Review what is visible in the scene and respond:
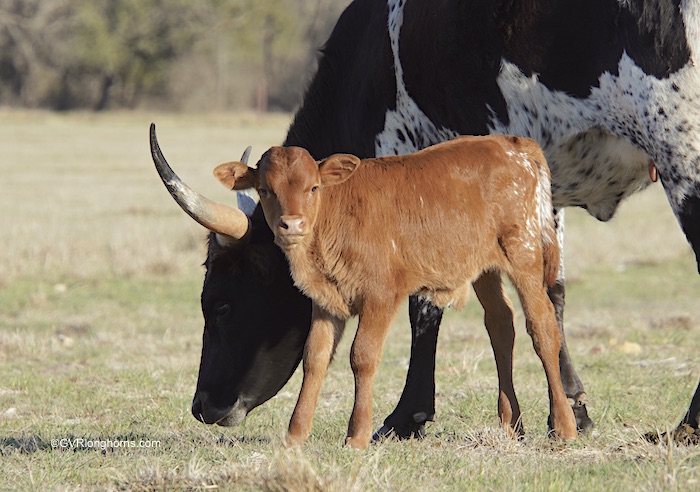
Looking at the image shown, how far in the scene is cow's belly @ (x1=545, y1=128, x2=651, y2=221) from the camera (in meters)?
5.46

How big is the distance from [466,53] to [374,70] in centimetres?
69

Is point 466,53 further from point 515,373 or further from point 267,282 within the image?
point 515,373

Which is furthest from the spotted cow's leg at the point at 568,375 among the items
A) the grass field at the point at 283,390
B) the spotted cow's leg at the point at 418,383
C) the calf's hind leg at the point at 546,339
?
the calf's hind leg at the point at 546,339

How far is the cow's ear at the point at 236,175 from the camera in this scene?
4.82 meters

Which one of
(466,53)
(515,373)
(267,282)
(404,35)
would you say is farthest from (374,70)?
(515,373)

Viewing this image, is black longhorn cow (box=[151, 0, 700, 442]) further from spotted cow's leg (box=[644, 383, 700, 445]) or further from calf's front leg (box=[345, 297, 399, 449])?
calf's front leg (box=[345, 297, 399, 449])

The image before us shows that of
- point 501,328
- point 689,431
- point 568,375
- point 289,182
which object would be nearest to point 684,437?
→ point 689,431

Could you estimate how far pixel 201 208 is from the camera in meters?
5.38

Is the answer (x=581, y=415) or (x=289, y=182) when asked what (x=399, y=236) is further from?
(x=581, y=415)

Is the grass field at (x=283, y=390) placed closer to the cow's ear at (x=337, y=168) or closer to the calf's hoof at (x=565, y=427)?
the calf's hoof at (x=565, y=427)

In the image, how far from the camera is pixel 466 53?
5.79 m

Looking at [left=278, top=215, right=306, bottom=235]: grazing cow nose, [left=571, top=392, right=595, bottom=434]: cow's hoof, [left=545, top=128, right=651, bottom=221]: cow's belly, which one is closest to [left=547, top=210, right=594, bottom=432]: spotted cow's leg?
[left=571, top=392, right=595, bottom=434]: cow's hoof

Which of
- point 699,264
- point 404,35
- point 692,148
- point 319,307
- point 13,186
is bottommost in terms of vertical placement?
point 13,186

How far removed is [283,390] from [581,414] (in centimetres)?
217
